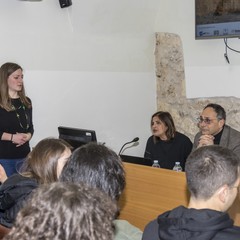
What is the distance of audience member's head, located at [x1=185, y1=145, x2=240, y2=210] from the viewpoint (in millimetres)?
1671

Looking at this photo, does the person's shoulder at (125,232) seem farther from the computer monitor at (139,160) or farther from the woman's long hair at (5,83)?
the woman's long hair at (5,83)

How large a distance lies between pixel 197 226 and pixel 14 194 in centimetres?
93

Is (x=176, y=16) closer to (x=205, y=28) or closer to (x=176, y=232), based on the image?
(x=205, y=28)

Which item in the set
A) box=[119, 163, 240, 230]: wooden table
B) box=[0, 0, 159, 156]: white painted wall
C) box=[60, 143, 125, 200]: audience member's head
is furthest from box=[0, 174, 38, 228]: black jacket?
box=[0, 0, 159, 156]: white painted wall

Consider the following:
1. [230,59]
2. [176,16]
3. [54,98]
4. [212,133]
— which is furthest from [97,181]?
[176,16]

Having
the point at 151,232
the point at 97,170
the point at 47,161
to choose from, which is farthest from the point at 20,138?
the point at 151,232

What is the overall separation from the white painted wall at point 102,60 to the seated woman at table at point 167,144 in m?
0.85

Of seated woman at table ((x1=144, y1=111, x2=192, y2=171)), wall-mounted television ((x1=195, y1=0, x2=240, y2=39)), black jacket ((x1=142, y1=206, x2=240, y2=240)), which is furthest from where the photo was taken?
wall-mounted television ((x1=195, y1=0, x2=240, y2=39))

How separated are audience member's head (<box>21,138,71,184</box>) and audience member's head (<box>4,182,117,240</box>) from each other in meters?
1.11

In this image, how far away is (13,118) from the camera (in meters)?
3.54

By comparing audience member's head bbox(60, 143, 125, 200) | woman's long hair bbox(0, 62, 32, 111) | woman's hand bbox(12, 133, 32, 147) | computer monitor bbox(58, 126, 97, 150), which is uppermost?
woman's long hair bbox(0, 62, 32, 111)

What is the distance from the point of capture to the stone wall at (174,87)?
4.69 m

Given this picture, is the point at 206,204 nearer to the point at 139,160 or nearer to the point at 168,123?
the point at 139,160

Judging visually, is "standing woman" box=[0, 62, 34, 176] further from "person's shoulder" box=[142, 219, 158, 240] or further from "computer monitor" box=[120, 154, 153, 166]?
"person's shoulder" box=[142, 219, 158, 240]
